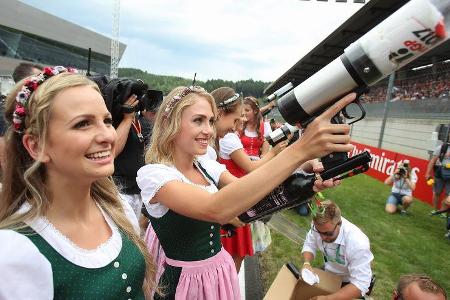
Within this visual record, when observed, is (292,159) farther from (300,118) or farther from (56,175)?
(56,175)

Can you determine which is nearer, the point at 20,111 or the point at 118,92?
the point at 20,111

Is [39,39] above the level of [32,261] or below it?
below

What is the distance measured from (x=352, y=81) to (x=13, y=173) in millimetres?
1277

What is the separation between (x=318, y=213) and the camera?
117 inches

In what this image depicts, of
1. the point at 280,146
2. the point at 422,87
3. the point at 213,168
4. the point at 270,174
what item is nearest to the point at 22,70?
the point at 213,168

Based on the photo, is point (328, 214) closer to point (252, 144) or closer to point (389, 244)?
point (252, 144)

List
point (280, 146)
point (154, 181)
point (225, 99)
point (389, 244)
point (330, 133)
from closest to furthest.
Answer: point (330, 133), point (154, 181), point (280, 146), point (225, 99), point (389, 244)

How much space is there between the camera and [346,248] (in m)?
2.97

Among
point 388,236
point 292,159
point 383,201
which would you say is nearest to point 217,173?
point 292,159

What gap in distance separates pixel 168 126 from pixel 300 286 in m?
1.97

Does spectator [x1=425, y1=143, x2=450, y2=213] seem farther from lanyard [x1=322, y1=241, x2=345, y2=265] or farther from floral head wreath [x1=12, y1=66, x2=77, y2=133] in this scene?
floral head wreath [x1=12, y1=66, x2=77, y2=133]

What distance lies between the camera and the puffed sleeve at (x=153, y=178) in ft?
5.60

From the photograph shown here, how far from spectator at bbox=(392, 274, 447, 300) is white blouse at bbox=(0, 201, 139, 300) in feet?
5.95

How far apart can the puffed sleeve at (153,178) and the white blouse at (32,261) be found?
1.54ft
